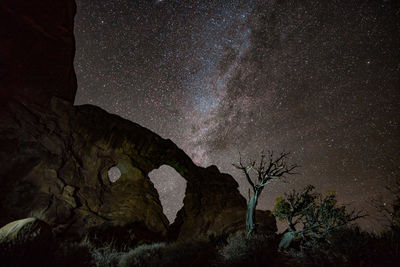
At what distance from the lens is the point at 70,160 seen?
15109 mm

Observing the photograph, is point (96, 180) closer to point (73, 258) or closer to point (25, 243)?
point (73, 258)

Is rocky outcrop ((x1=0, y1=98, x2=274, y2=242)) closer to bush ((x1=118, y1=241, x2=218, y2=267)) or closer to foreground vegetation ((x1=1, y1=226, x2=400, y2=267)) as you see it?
bush ((x1=118, y1=241, x2=218, y2=267))

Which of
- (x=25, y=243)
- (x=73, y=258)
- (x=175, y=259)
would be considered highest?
(x=175, y=259)

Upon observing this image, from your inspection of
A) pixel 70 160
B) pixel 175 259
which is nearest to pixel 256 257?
pixel 175 259

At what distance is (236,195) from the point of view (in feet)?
61.5

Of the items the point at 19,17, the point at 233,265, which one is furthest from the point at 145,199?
the point at 19,17

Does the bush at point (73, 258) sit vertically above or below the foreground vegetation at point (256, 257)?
below

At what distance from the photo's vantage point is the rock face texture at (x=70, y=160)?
12.9m

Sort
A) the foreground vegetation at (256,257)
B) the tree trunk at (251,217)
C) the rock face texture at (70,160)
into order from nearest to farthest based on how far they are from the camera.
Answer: the foreground vegetation at (256,257) → the tree trunk at (251,217) → the rock face texture at (70,160)

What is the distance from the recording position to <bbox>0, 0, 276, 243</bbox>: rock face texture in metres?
12.9

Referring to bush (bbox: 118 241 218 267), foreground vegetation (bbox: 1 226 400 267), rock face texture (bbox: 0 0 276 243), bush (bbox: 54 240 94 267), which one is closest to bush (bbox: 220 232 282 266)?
foreground vegetation (bbox: 1 226 400 267)

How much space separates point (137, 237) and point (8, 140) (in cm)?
1087

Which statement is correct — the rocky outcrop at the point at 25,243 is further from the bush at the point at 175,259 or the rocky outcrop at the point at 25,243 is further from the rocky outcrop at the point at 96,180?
the rocky outcrop at the point at 96,180

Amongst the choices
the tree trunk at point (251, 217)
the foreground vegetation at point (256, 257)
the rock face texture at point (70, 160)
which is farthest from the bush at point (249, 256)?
the rock face texture at point (70, 160)
